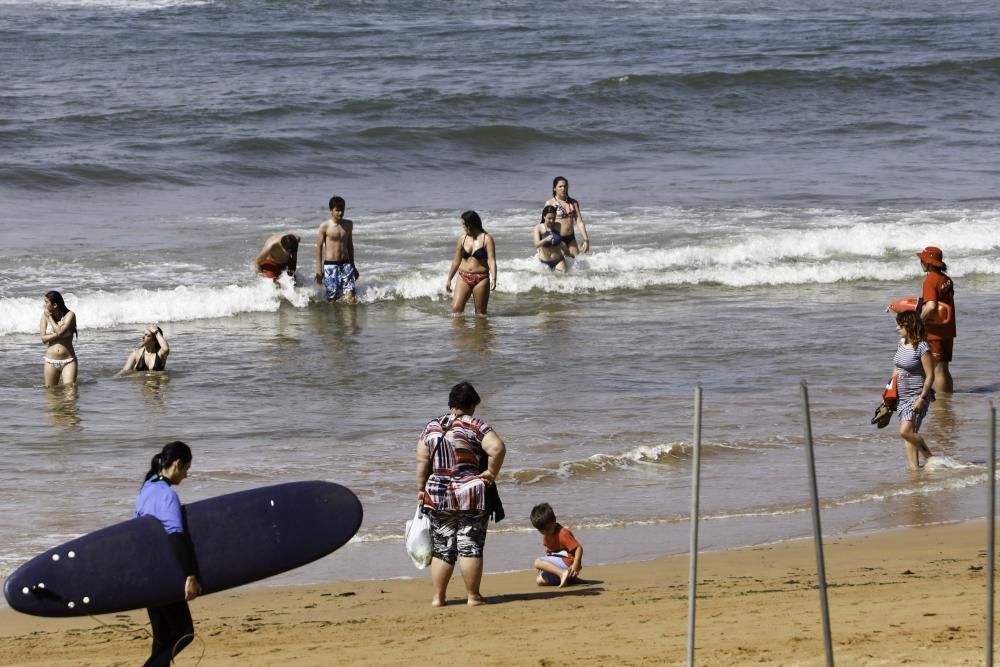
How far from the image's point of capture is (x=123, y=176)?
2425cm

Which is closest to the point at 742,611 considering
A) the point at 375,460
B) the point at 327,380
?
the point at 375,460

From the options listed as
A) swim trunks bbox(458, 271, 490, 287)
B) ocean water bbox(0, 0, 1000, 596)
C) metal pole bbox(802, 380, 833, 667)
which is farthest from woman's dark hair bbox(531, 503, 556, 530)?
swim trunks bbox(458, 271, 490, 287)

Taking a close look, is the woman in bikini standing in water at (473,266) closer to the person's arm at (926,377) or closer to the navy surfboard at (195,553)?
the person's arm at (926,377)

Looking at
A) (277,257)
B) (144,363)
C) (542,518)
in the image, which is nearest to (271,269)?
(277,257)

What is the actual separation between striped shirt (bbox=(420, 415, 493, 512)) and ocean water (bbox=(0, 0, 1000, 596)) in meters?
1.12

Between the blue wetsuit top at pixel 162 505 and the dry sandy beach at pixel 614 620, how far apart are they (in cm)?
96

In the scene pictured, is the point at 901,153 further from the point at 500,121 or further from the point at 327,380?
the point at 327,380

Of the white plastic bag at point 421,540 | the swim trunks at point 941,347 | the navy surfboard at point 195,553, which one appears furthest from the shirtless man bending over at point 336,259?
the navy surfboard at point 195,553

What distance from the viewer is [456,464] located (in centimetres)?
719

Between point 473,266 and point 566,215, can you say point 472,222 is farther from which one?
point 566,215

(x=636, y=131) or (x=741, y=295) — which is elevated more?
(x=636, y=131)

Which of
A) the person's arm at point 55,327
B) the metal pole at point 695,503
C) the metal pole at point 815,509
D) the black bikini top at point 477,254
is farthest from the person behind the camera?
the black bikini top at point 477,254

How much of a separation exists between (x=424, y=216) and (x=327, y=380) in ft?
29.3

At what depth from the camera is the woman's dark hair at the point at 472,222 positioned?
14.4m
